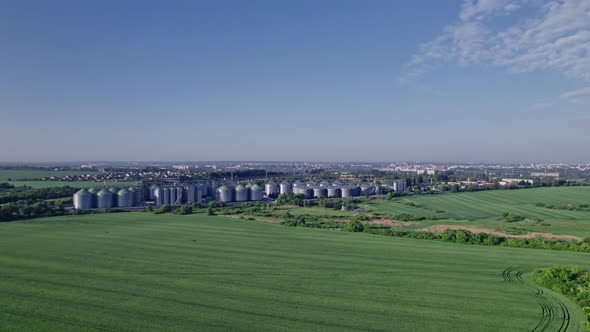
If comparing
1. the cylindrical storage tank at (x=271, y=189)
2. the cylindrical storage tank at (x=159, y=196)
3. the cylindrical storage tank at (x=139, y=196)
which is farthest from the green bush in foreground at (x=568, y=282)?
the cylindrical storage tank at (x=271, y=189)

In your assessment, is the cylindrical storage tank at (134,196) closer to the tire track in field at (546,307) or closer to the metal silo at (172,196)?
the metal silo at (172,196)

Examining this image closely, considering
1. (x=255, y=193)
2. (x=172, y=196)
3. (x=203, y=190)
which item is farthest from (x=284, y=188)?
(x=172, y=196)

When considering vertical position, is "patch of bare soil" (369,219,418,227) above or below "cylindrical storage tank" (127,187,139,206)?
below

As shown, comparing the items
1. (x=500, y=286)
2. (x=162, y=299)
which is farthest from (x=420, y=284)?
(x=162, y=299)

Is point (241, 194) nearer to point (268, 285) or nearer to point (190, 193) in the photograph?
point (190, 193)

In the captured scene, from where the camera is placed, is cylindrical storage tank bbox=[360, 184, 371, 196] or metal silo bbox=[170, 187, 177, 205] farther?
cylindrical storage tank bbox=[360, 184, 371, 196]

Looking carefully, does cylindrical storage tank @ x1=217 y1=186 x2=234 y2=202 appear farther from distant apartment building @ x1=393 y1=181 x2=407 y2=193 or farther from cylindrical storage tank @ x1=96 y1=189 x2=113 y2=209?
distant apartment building @ x1=393 y1=181 x2=407 y2=193

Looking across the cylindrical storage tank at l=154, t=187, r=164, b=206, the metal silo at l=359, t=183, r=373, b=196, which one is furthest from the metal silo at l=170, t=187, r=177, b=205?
the metal silo at l=359, t=183, r=373, b=196
